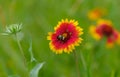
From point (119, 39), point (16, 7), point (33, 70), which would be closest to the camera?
point (33, 70)

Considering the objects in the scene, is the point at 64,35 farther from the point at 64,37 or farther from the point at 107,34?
the point at 107,34

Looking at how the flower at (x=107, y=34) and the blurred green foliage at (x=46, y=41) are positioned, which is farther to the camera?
A: the flower at (x=107, y=34)

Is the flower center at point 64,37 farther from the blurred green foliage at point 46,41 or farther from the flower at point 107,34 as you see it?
the flower at point 107,34

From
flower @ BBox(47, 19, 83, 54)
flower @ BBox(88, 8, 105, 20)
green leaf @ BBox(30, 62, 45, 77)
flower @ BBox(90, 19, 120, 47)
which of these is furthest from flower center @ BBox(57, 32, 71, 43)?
flower @ BBox(88, 8, 105, 20)

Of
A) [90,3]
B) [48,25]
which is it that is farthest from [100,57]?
[90,3]

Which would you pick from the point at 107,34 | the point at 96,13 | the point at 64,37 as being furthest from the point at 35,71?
the point at 96,13

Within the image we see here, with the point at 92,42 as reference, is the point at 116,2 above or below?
above

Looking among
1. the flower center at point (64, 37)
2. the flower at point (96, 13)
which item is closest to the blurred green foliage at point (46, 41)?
the flower at point (96, 13)

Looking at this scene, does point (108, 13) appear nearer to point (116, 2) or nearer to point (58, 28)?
point (116, 2)
